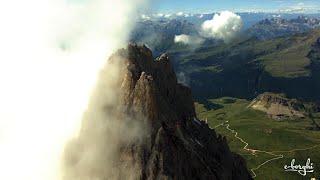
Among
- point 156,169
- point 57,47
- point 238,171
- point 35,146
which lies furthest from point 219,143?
point 57,47

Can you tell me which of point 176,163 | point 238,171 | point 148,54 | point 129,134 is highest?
point 148,54

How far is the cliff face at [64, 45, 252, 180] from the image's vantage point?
340 ft

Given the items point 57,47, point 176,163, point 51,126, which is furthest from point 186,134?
point 57,47

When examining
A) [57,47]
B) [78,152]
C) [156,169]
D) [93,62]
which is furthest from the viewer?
[57,47]

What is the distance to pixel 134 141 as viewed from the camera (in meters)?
105

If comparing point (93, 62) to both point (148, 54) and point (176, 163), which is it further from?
point (176, 163)

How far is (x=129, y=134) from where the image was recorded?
349 feet

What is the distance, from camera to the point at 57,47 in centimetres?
18062

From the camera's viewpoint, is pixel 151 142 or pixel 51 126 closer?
pixel 151 142

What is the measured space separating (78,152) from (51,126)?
16.3 m

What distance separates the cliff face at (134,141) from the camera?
104 meters

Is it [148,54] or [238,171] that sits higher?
[148,54]

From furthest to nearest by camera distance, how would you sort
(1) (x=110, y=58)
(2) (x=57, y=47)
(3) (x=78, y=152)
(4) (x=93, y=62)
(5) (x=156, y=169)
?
(2) (x=57, y=47) < (4) (x=93, y=62) < (1) (x=110, y=58) < (3) (x=78, y=152) < (5) (x=156, y=169)

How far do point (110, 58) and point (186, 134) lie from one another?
28392 millimetres
